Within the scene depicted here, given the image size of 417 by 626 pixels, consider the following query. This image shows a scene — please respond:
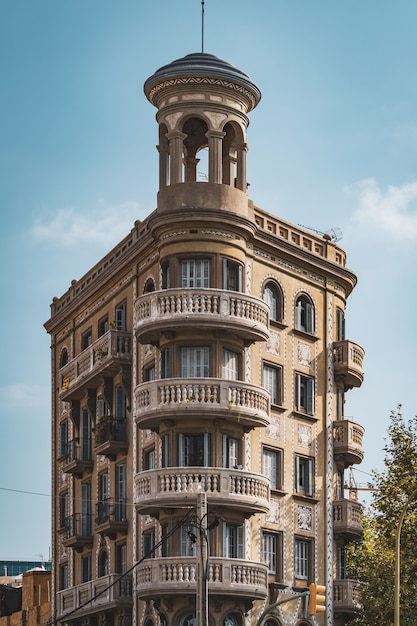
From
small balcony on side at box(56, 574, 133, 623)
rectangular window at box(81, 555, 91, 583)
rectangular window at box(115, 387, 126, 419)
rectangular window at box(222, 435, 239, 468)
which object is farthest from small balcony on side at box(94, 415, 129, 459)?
rectangular window at box(222, 435, 239, 468)

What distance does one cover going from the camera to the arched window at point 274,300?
58750 mm

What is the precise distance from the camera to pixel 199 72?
55.9 meters

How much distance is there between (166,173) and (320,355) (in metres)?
10.1

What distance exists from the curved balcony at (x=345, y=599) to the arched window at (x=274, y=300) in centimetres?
1081

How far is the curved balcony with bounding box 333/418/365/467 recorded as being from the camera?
6034cm

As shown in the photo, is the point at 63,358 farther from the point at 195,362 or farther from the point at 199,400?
the point at 199,400

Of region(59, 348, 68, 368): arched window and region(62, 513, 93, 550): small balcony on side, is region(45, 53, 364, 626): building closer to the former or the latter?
region(62, 513, 93, 550): small balcony on side

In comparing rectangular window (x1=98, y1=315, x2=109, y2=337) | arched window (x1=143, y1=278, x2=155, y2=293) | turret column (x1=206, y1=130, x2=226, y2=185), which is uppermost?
turret column (x1=206, y1=130, x2=226, y2=185)

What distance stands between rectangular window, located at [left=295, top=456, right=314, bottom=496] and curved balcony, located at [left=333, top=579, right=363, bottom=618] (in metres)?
3.83

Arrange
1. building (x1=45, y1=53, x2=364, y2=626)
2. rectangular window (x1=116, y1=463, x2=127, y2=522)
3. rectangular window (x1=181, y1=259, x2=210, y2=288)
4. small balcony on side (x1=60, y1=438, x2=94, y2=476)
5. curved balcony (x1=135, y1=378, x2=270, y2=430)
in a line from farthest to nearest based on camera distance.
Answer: small balcony on side (x1=60, y1=438, x2=94, y2=476), rectangular window (x1=116, y1=463, x2=127, y2=522), rectangular window (x1=181, y1=259, x2=210, y2=288), building (x1=45, y1=53, x2=364, y2=626), curved balcony (x1=135, y1=378, x2=270, y2=430)

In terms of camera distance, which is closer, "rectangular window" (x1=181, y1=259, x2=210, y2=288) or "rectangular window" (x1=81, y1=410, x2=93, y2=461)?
"rectangular window" (x1=181, y1=259, x2=210, y2=288)

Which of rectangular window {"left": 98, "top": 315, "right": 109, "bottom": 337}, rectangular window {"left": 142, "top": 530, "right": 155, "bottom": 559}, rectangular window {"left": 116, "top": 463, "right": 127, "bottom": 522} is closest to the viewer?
rectangular window {"left": 142, "top": 530, "right": 155, "bottom": 559}

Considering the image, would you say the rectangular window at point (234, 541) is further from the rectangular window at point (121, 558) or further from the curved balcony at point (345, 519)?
the curved balcony at point (345, 519)

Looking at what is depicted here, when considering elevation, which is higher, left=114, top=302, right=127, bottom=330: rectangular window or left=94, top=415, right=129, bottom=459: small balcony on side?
left=114, top=302, right=127, bottom=330: rectangular window
